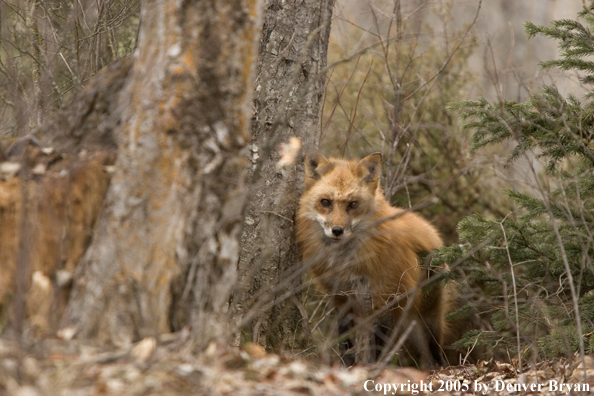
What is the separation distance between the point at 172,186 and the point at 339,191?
2.95 m

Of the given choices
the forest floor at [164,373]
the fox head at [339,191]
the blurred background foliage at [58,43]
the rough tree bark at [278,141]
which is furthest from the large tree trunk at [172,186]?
the blurred background foliage at [58,43]

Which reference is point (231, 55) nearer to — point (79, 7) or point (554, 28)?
point (554, 28)

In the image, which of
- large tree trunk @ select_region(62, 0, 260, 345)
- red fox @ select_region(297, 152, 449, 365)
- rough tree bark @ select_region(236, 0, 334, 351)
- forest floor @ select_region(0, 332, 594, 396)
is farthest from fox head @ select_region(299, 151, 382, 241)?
large tree trunk @ select_region(62, 0, 260, 345)

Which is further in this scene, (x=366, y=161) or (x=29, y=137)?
(x=366, y=161)

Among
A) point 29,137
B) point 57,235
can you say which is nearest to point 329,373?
point 57,235

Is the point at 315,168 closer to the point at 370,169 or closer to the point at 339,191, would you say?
the point at 339,191

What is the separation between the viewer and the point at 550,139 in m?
5.05

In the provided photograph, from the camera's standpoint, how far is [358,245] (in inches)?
249

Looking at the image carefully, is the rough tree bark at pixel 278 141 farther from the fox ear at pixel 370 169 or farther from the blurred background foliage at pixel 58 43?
the blurred background foliage at pixel 58 43

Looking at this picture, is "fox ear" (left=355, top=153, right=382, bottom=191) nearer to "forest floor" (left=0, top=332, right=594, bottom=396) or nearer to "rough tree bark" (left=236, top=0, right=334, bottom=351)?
"rough tree bark" (left=236, top=0, right=334, bottom=351)

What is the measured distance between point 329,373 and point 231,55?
81.0 inches

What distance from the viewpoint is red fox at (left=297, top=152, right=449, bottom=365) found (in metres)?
6.10

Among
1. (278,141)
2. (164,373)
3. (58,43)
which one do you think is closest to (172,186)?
(164,373)

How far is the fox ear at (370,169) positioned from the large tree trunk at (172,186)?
2888 mm
